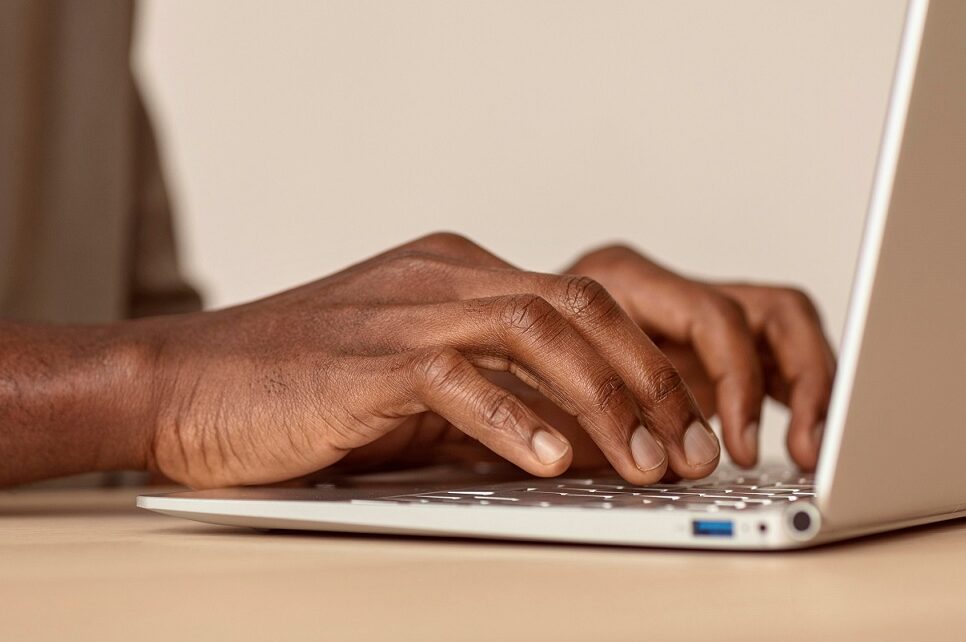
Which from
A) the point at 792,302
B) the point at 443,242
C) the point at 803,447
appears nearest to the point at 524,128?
the point at 792,302

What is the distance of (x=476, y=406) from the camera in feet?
2.14

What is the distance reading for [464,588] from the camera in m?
0.44

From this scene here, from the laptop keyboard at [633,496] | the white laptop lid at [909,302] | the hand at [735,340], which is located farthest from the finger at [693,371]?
the white laptop lid at [909,302]

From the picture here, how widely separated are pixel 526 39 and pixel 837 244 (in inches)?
31.9

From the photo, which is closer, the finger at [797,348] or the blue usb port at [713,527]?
the blue usb port at [713,527]

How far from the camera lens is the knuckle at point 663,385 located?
0.68 m

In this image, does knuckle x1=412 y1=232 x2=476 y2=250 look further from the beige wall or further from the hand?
the beige wall

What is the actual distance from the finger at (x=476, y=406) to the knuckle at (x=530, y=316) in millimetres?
37

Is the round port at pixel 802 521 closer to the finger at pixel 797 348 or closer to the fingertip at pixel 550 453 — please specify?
the fingertip at pixel 550 453

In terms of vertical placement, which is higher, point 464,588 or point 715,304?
point 715,304

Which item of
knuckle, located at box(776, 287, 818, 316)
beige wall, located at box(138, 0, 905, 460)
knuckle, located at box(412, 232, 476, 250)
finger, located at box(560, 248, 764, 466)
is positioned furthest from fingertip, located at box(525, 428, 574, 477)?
beige wall, located at box(138, 0, 905, 460)

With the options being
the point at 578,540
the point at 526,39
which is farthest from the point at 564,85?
the point at 578,540

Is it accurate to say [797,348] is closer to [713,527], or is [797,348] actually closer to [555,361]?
[555,361]

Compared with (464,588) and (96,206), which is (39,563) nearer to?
(464,588)
